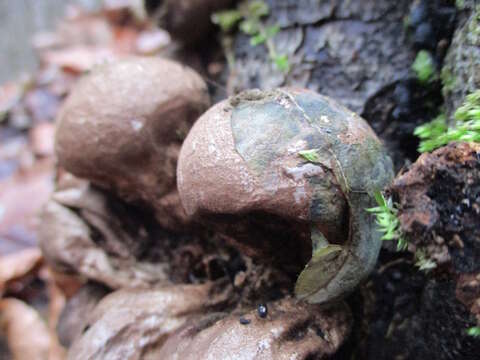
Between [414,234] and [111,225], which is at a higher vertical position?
[414,234]

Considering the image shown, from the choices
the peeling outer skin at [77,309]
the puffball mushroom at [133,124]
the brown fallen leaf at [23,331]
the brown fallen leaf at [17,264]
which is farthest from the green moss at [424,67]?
the brown fallen leaf at [17,264]

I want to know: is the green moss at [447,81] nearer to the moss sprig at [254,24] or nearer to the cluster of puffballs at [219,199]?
the cluster of puffballs at [219,199]

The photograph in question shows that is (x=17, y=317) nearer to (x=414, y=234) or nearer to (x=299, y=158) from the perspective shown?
(x=299, y=158)

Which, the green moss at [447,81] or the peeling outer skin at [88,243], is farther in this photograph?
the peeling outer skin at [88,243]

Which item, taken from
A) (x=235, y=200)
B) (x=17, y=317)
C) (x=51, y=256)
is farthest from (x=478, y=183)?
(x=17, y=317)

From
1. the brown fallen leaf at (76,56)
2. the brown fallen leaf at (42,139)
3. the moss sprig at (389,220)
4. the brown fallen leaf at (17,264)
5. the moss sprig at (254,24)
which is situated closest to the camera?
the moss sprig at (389,220)

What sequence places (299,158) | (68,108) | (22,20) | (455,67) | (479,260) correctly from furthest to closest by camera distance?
(22,20)
(68,108)
(455,67)
(299,158)
(479,260)

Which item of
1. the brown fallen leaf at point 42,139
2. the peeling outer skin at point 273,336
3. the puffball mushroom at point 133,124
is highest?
the puffball mushroom at point 133,124
